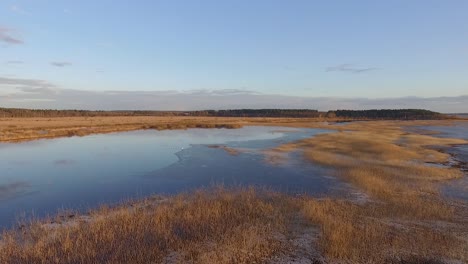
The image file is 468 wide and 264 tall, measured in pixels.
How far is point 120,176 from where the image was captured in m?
21.8

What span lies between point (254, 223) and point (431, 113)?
609 feet

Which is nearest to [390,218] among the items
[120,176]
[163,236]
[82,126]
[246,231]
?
[246,231]

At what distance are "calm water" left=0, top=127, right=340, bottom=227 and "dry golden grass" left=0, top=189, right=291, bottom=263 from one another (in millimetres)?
3102

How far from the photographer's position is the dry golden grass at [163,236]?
9039mm

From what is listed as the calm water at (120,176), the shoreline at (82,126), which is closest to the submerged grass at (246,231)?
the calm water at (120,176)

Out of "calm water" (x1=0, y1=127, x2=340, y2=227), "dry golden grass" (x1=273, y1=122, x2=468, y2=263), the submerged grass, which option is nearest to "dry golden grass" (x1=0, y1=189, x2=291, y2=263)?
the submerged grass

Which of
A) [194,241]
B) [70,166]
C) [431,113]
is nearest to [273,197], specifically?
[194,241]

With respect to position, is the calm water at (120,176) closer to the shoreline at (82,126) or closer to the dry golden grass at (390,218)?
the dry golden grass at (390,218)

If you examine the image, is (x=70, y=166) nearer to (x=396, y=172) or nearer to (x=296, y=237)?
(x=296, y=237)

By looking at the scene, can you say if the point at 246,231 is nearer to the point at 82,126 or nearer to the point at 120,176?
the point at 120,176

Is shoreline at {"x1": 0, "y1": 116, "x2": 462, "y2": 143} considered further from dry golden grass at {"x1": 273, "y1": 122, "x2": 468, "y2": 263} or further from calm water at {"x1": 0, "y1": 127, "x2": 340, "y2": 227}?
dry golden grass at {"x1": 273, "y1": 122, "x2": 468, "y2": 263}

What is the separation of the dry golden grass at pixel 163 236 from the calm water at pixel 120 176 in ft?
10.2

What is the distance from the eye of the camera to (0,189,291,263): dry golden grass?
9039mm

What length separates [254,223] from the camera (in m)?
11.8
